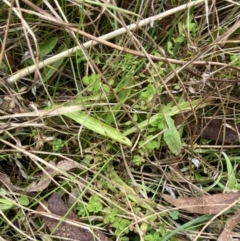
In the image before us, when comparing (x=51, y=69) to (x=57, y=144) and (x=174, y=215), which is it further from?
(x=174, y=215)

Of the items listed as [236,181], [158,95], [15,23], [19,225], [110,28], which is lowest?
[236,181]

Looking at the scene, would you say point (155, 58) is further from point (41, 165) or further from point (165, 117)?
point (41, 165)

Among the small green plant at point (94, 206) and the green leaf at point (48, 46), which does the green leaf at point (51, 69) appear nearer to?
the green leaf at point (48, 46)

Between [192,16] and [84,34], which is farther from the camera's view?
[192,16]

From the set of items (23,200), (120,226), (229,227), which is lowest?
(229,227)

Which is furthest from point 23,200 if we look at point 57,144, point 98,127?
point 98,127

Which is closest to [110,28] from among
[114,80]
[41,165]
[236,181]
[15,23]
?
[114,80]

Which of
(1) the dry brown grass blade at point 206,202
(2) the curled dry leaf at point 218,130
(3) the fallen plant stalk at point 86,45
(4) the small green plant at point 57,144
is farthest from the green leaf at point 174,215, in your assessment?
(3) the fallen plant stalk at point 86,45
